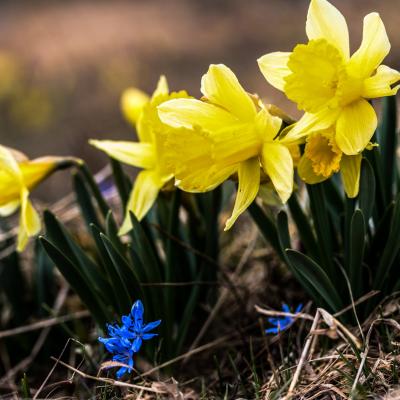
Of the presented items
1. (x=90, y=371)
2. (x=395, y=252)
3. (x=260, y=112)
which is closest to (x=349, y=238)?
(x=395, y=252)

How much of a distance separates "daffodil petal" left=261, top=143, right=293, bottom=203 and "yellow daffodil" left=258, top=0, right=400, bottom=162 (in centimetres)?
4

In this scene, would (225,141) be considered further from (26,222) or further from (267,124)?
(26,222)

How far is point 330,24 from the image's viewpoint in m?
1.25

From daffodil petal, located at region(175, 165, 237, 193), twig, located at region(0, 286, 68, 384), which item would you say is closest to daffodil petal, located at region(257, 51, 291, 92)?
daffodil petal, located at region(175, 165, 237, 193)

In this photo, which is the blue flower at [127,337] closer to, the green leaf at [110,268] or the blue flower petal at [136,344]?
the blue flower petal at [136,344]

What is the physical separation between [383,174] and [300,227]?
0.93 ft

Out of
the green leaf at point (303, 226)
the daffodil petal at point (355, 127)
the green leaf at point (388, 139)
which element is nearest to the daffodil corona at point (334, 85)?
the daffodil petal at point (355, 127)

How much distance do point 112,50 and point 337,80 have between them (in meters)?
5.60

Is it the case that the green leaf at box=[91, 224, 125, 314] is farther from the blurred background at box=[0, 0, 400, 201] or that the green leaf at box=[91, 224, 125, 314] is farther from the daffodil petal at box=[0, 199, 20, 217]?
the blurred background at box=[0, 0, 400, 201]

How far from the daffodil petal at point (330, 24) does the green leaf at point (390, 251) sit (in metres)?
0.37

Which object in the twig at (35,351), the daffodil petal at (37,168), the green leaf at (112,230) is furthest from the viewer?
the twig at (35,351)

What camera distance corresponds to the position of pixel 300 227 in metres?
1.49

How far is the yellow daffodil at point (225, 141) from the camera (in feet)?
4.07

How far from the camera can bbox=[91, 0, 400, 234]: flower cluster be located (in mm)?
1212
